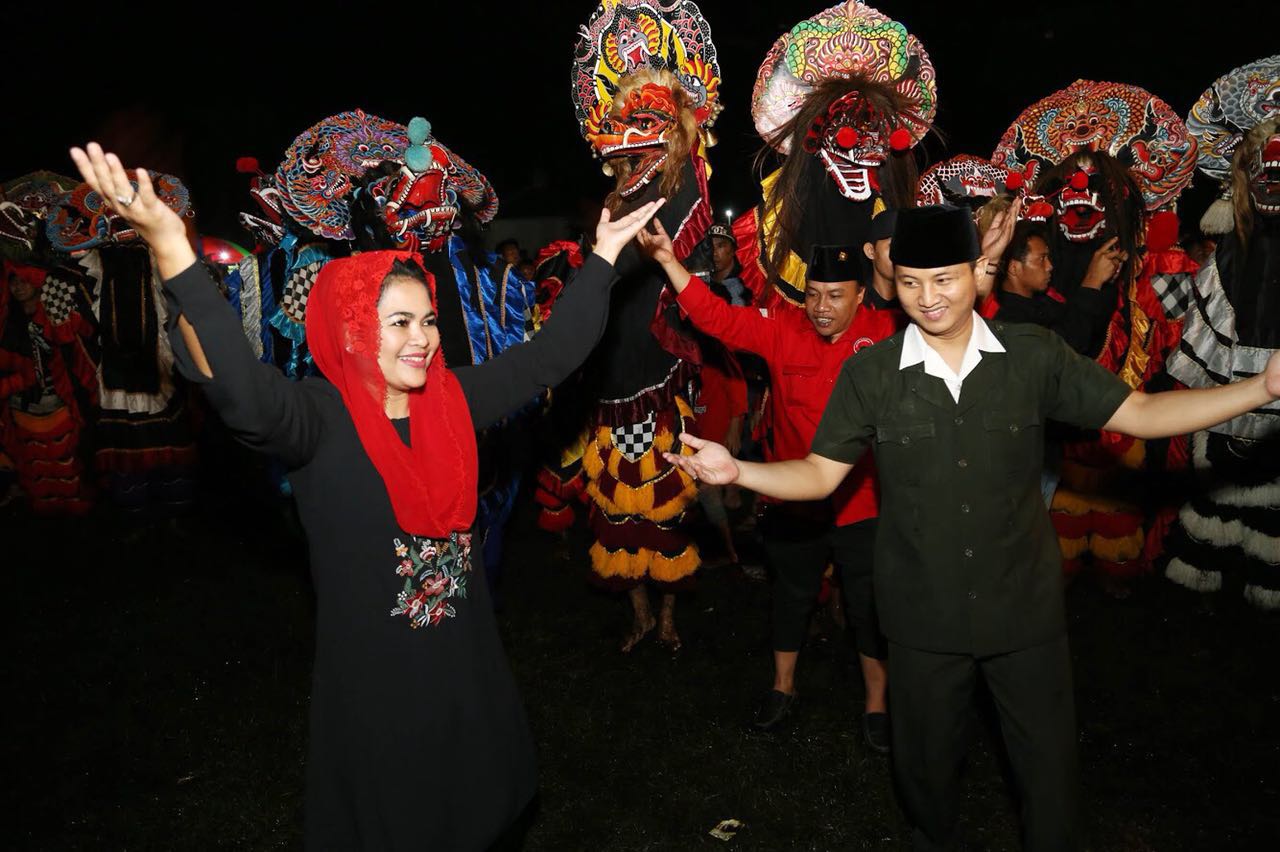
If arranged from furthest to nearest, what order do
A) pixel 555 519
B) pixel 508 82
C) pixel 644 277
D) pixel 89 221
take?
1. pixel 508 82
2. pixel 89 221
3. pixel 555 519
4. pixel 644 277

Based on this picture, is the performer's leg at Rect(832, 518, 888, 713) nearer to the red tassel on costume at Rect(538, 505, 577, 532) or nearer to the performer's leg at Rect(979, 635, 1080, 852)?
the performer's leg at Rect(979, 635, 1080, 852)

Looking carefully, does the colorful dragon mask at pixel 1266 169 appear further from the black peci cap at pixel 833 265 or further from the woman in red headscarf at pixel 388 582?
the woman in red headscarf at pixel 388 582

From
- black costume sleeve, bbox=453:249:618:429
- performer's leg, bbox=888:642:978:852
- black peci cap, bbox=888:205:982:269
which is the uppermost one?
black peci cap, bbox=888:205:982:269

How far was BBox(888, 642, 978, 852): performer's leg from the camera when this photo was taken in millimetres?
2705

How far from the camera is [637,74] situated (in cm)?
410

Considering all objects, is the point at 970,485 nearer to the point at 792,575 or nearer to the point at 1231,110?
the point at 792,575

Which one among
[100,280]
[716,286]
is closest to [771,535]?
[716,286]

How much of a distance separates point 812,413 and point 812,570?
2.41 ft

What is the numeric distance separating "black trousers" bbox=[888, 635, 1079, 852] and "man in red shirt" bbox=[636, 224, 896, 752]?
0.95 meters

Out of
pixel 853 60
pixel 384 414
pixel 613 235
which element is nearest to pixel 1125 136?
pixel 853 60

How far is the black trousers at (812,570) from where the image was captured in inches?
145

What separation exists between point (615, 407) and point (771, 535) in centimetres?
117

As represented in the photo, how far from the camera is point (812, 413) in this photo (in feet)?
12.2

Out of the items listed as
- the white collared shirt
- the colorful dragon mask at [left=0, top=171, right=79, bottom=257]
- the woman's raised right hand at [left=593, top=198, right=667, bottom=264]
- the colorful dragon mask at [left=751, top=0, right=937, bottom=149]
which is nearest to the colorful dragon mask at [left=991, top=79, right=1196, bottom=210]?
the colorful dragon mask at [left=751, top=0, right=937, bottom=149]
